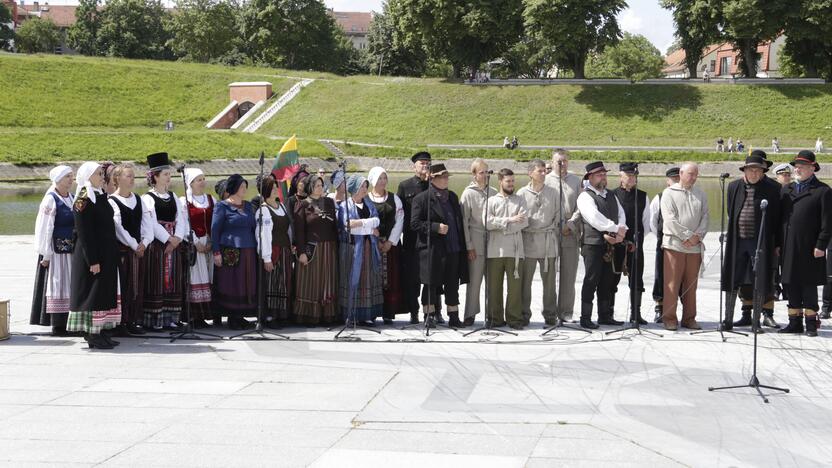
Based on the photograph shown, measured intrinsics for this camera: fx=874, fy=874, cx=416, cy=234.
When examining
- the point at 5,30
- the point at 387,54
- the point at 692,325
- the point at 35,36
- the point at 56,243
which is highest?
the point at 35,36

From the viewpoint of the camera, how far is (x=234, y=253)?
33.4 ft

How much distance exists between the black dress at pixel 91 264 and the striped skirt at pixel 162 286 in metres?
0.78

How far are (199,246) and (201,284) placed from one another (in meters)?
0.45

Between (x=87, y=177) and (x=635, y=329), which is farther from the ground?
(x=87, y=177)

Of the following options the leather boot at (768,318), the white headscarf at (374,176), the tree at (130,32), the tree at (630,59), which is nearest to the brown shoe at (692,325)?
the leather boot at (768,318)

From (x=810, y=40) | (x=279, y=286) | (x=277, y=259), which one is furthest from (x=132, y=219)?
(x=810, y=40)

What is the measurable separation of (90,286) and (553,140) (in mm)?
46114

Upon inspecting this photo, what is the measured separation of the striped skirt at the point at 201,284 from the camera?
403 inches

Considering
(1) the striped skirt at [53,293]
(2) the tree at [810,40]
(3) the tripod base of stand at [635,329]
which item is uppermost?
(2) the tree at [810,40]

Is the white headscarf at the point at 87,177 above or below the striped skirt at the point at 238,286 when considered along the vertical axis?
above

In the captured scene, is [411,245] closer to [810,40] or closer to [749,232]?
[749,232]

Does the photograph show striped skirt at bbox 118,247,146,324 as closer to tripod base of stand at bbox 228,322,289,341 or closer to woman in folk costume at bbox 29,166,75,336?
woman in folk costume at bbox 29,166,75,336

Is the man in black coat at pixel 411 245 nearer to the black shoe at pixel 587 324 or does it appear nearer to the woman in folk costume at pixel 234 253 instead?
the woman in folk costume at pixel 234 253

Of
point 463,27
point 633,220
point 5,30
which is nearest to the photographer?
point 633,220
